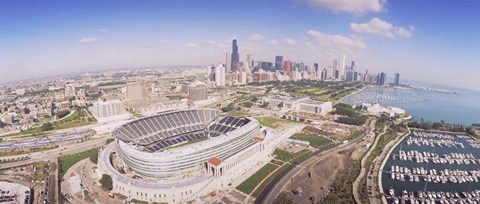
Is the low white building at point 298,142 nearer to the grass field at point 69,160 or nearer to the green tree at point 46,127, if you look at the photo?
the grass field at point 69,160

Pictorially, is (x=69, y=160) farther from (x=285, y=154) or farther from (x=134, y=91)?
(x=134, y=91)

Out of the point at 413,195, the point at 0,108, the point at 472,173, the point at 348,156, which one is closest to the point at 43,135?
the point at 0,108

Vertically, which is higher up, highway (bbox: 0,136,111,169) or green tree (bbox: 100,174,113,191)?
green tree (bbox: 100,174,113,191)

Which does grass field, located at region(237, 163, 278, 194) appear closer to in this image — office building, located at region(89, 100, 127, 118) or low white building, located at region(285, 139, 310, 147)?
low white building, located at region(285, 139, 310, 147)

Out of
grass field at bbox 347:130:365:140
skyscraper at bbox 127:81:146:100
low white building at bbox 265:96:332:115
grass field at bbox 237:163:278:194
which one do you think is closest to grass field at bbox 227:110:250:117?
low white building at bbox 265:96:332:115

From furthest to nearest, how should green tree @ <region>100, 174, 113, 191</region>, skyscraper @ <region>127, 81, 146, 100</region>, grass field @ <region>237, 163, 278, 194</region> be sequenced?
skyscraper @ <region>127, 81, 146, 100</region>
grass field @ <region>237, 163, 278, 194</region>
green tree @ <region>100, 174, 113, 191</region>

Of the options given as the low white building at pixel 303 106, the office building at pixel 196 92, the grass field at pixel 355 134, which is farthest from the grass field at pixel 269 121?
the office building at pixel 196 92

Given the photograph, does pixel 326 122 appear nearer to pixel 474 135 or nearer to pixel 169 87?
pixel 474 135
